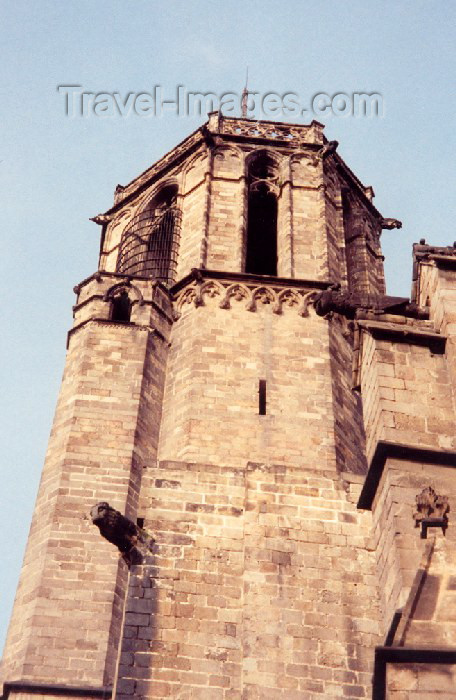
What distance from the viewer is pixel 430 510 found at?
26.4ft

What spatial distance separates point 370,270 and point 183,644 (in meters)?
12.6

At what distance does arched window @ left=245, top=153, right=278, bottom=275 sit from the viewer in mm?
21797

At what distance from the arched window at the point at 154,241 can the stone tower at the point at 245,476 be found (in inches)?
3.1

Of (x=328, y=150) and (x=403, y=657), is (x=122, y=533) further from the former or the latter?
(x=328, y=150)

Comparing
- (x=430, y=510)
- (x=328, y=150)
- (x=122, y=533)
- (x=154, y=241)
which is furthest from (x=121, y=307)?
(x=430, y=510)

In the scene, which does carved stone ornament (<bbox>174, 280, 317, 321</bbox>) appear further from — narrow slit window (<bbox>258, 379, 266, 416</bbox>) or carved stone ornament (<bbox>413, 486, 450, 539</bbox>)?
carved stone ornament (<bbox>413, 486, 450, 539</bbox>)

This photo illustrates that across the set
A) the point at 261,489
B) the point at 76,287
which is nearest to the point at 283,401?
the point at 261,489

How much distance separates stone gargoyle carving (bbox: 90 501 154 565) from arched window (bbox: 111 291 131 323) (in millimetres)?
7240

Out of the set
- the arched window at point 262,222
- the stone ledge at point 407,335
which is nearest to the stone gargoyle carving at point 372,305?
the stone ledge at point 407,335

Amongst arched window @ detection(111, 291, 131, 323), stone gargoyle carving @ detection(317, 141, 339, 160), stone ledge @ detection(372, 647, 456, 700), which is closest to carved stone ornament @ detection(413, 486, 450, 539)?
stone ledge @ detection(372, 647, 456, 700)

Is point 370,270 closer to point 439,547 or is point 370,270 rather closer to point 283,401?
point 283,401

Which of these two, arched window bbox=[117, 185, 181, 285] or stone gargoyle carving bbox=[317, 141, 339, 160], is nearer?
arched window bbox=[117, 185, 181, 285]

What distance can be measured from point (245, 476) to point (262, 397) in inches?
153

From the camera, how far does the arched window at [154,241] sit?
2034 centimetres
